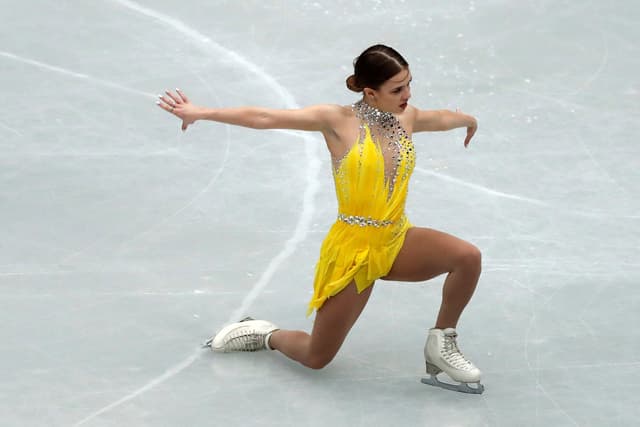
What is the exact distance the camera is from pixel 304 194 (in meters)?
7.30

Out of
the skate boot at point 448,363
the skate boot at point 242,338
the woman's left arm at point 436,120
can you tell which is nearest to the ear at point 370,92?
the woman's left arm at point 436,120

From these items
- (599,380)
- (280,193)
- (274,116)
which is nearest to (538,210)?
(280,193)

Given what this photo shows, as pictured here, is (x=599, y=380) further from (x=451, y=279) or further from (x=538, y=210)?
(x=538, y=210)

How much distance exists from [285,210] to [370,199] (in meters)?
1.79

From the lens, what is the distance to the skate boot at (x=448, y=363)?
539 centimetres

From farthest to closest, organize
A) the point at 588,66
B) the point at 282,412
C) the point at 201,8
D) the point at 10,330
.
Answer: the point at 201,8
the point at 588,66
the point at 10,330
the point at 282,412

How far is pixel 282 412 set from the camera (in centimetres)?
519

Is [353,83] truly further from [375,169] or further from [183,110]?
[183,110]

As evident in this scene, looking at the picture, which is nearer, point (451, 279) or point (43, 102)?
point (451, 279)

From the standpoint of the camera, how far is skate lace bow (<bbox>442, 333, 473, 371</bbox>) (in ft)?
17.7

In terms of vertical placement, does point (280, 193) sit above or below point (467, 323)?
above

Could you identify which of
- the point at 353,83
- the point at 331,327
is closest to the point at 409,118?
the point at 353,83

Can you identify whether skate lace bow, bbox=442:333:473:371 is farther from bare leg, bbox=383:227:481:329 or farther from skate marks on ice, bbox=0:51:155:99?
skate marks on ice, bbox=0:51:155:99

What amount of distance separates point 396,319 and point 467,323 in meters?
0.31
